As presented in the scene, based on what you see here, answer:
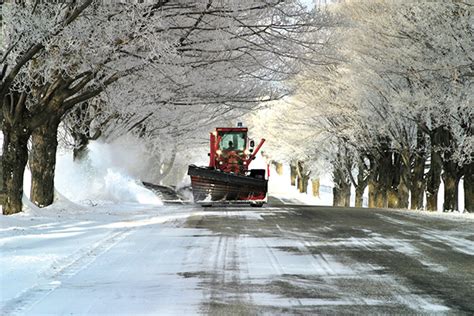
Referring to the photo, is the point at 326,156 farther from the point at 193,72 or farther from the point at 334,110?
the point at 193,72

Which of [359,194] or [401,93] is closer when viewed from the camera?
[401,93]

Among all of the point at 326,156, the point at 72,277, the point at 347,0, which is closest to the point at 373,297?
the point at 72,277

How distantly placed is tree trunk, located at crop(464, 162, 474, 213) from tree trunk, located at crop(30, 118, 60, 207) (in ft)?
50.1

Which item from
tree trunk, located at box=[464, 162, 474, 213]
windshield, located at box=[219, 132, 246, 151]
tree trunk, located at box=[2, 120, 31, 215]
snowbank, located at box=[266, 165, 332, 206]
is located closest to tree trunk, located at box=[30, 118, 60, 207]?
tree trunk, located at box=[2, 120, 31, 215]

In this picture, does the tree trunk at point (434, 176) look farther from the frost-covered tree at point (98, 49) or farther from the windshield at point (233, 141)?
the frost-covered tree at point (98, 49)

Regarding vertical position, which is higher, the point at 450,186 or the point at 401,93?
the point at 401,93

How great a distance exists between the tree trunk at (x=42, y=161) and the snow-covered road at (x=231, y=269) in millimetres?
3666

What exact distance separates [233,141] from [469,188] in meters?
8.95

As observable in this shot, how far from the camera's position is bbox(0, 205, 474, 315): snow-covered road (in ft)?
20.3

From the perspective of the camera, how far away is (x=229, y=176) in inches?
899

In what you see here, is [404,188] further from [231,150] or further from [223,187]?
[223,187]

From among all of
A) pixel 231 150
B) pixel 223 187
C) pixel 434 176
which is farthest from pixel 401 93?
pixel 223 187

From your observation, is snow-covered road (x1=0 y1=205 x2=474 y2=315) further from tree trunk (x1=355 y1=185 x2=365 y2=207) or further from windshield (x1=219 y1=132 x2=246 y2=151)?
tree trunk (x1=355 y1=185 x2=365 y2=207)

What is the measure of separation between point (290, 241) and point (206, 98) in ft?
43.6
